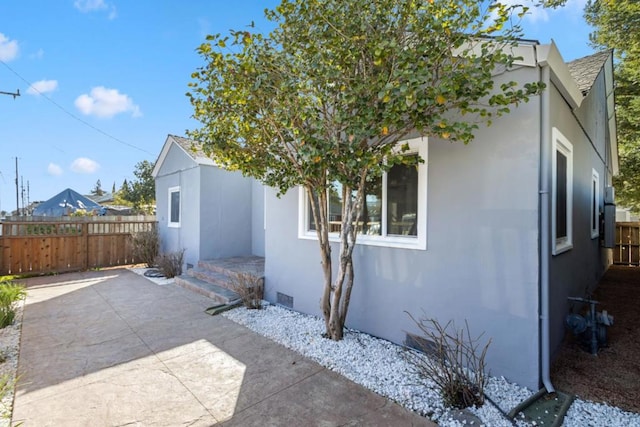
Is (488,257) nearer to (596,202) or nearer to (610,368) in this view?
(610,368)

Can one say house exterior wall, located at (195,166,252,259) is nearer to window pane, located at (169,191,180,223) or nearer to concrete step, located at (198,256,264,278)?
concrete step, located at (198,256,264,278)

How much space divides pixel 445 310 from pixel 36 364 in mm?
4645

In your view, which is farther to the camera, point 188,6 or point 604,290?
point 188,6

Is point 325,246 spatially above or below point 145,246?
above

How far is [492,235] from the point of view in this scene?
123 inches

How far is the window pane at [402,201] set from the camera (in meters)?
3.80

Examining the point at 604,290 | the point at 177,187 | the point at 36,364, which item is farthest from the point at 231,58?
A: the point at 604,290

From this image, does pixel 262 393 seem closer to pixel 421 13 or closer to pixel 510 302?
pixel 510 302

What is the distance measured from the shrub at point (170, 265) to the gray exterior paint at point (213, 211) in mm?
320

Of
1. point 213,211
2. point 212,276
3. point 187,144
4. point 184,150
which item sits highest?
point 187,144

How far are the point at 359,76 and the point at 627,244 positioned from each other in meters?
12.1

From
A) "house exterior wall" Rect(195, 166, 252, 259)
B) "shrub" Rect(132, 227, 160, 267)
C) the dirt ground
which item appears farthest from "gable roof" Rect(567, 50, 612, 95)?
"shrub" Rect(132, 227, 160, 267)

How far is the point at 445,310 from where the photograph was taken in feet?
11.4

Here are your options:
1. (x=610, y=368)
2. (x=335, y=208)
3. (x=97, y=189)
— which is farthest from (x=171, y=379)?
(x=97, y=189)
